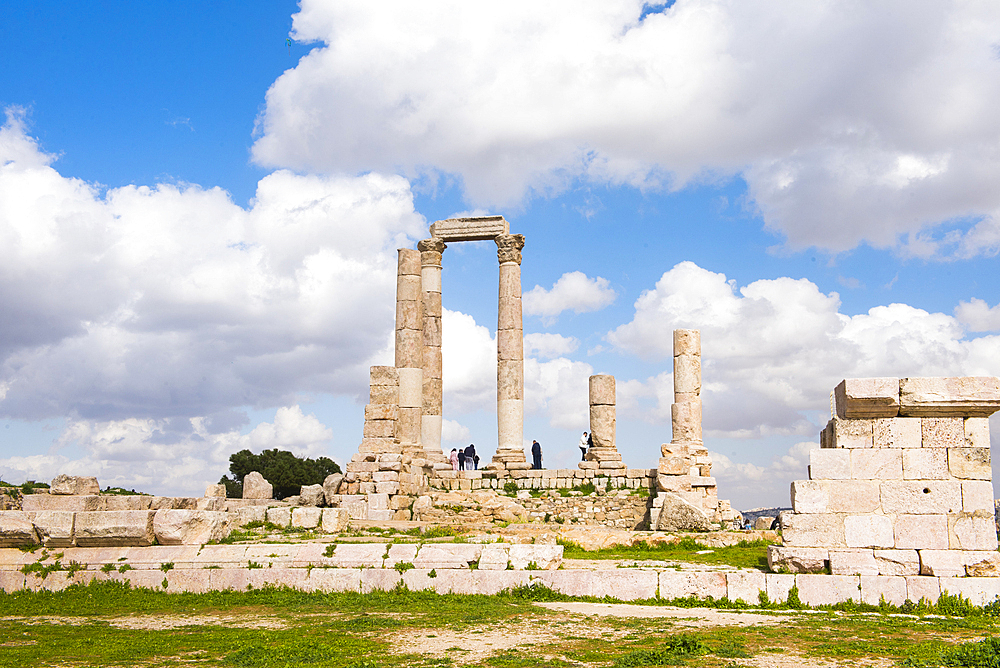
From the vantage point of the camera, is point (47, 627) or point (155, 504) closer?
point (47, 627)

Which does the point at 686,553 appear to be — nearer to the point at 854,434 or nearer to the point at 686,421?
the point at 854,434

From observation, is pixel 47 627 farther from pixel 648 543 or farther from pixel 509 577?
pixel 648 543

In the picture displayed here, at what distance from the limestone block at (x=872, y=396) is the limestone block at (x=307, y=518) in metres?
10.9

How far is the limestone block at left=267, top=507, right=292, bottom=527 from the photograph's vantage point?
17938 millimetres

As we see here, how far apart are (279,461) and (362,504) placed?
29680 mm

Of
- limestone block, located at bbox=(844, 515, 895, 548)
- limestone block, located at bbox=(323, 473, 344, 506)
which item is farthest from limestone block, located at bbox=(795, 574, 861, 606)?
A: limestone block, located at bbox=(323, 473, 344, 506)

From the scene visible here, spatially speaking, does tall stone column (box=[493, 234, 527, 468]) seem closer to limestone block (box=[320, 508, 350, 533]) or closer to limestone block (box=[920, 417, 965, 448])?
limestone block (box=[320, 508, 350, 533])

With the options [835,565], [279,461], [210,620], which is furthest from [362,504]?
[279,461]

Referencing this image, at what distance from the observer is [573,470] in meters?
26.6

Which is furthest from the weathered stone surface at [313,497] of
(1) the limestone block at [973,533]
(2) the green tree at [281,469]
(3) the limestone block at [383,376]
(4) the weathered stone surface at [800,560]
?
(2) the green tree at [281,469]

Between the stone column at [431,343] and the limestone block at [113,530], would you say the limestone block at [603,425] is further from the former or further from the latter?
the limestone block at [113,530]

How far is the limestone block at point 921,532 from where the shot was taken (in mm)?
11891

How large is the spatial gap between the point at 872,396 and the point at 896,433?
72 centimetres

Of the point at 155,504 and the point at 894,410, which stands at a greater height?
the point at 894,410
